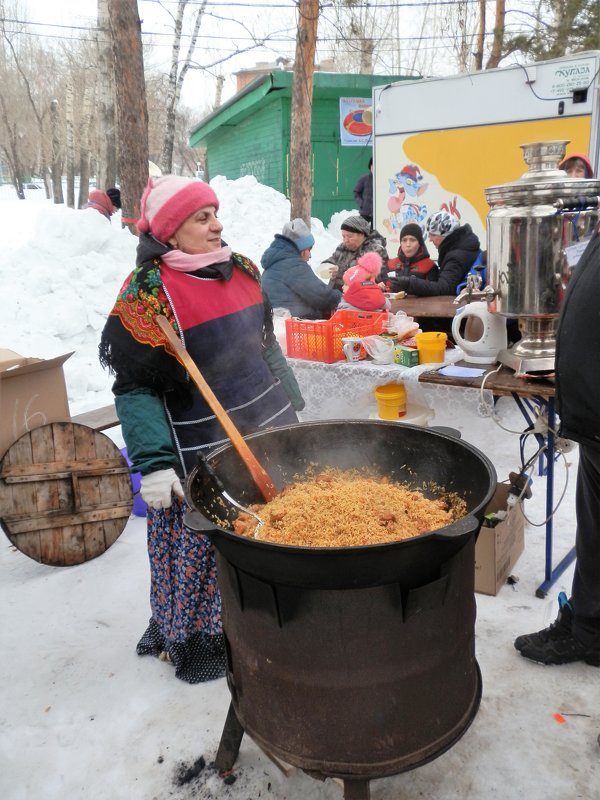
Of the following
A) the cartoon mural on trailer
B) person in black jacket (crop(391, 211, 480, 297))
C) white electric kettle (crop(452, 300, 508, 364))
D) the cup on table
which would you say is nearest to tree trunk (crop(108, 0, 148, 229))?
the cartoon mural on trailer

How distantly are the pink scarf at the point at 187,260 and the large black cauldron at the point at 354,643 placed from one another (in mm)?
919

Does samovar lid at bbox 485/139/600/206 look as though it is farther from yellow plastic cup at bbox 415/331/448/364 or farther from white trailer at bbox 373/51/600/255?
white trailer at bbox 373/51/600/255

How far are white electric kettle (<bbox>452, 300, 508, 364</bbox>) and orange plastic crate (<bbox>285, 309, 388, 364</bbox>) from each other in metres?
1.03

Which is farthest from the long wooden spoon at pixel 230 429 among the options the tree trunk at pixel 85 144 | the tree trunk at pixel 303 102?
the tree trunk at pixel 85 144

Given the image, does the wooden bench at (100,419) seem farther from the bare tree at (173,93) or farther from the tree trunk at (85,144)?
the tree trunk at (85,144)

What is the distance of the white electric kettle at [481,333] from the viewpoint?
3363 millimetres

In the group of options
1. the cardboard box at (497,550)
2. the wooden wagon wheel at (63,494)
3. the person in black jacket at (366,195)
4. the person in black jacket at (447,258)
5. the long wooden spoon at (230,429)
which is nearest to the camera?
the long wooden spoon at (230,429)

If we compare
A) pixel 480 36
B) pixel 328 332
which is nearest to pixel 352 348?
pixel 328 332

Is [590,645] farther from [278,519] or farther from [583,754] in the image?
[278,519]

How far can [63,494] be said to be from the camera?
3.68 meters

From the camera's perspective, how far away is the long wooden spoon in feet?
6.83

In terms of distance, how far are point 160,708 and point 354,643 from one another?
1.42m

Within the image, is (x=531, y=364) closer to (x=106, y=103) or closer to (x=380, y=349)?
(x=380, y=349)

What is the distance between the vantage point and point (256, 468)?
2096 millimetres
